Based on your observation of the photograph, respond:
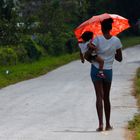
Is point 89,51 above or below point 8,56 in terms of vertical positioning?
above

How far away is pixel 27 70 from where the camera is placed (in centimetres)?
2664

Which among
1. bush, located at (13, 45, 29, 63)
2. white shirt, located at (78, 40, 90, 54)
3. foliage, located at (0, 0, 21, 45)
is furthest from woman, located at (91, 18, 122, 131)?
foliage, located at (0, 0, 21, 45)

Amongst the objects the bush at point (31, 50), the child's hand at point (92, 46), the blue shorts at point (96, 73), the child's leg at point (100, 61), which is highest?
the child's hand at point (92, 46)

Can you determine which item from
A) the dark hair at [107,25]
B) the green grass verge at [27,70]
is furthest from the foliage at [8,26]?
the dark hair at [107,25]

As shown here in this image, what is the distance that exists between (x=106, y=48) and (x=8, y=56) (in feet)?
60.3

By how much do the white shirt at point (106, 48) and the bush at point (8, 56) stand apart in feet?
56.5

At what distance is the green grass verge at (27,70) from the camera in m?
23.1

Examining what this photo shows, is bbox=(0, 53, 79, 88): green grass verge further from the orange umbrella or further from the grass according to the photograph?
the orange umbrella

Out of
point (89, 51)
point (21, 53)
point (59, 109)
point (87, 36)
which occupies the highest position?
point (87, 36)

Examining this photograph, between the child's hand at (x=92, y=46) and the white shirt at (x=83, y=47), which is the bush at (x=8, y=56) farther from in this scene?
the child's hand at (x=92, y=46)

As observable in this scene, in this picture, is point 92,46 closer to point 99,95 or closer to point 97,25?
point 97,25

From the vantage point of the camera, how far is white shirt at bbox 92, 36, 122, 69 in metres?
10.6

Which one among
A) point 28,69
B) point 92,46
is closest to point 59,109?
point 92,46

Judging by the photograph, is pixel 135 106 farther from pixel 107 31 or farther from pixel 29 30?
pixel 29 30
